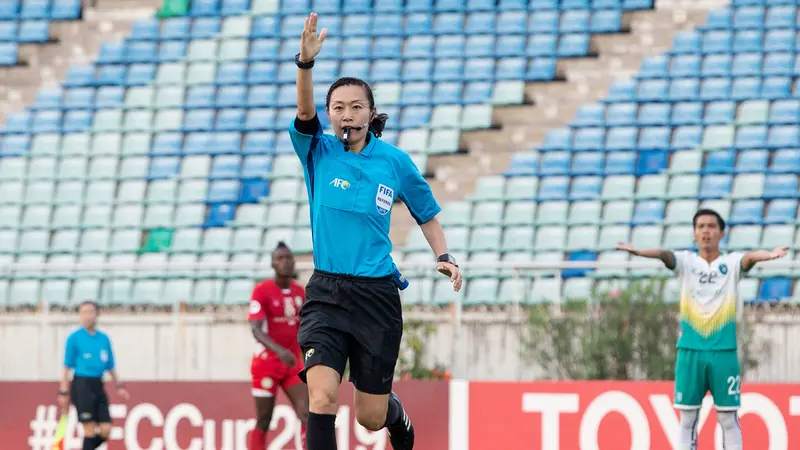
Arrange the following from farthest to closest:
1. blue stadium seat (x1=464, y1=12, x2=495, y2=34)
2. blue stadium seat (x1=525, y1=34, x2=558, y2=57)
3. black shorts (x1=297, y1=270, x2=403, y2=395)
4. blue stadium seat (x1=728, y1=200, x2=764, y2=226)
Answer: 1. blue stadium seat (x1=464, y1=12, x2=495, y2=34)
2. blue stadium seat (x1=525, y1=34, x2=558, y2=57)
3. blue stadium seat (x1=728, y1=200, x2=764, y2=226)
4. black shorts (x1=297, y1=270, x2=403, y2=395)

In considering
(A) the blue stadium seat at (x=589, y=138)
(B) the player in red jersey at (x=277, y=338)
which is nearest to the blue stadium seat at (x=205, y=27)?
(A) the blue stadium seat at (x=589, y=138)

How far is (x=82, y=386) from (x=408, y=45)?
1029cm

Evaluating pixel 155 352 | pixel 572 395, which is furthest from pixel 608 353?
pixel 155 352

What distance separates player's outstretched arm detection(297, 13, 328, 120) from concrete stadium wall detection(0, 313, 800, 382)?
281 inches

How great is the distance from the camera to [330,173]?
239 inches

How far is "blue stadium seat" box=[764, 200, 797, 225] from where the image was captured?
16.4 m

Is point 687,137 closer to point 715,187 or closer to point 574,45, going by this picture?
point 715,187

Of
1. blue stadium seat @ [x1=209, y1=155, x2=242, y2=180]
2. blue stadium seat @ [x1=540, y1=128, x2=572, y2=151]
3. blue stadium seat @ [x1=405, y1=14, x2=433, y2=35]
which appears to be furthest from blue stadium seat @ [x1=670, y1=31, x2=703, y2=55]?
blue stadium seat @ [x1=209, y1=155, x2=242, y2=180]

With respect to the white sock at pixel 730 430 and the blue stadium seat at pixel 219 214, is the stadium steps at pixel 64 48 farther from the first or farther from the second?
the white sock at pixel 730 430

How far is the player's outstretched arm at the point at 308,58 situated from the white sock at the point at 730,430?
4.59 meters

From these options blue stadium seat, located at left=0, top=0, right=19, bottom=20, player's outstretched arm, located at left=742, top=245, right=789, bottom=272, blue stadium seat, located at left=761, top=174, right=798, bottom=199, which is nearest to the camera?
player's outstretched arm, located at left=742, top=245, right=789, bottom=272

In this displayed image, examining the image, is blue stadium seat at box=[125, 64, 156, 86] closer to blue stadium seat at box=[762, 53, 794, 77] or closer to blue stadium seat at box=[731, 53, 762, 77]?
blue stadium seat at box=[731, 53, 762, 77]

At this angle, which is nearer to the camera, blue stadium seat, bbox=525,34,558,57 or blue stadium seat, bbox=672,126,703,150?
blue stadium seat, bbox=672,126,703,150

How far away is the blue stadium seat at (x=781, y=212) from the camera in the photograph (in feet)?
53.8
